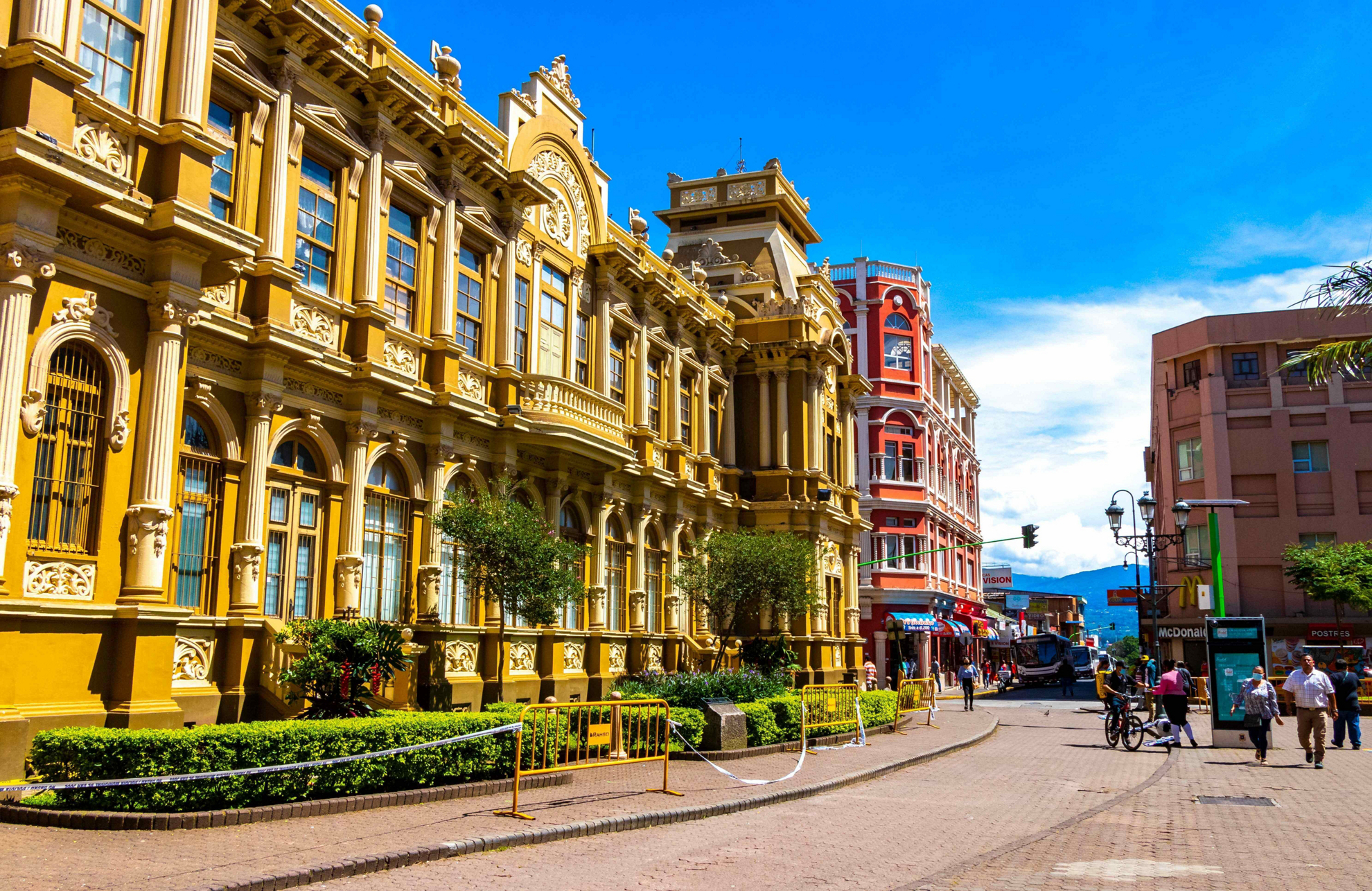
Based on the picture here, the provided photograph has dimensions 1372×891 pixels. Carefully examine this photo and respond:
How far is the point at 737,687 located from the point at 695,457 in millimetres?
12574

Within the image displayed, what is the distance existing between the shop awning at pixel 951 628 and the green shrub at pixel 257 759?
4255cm

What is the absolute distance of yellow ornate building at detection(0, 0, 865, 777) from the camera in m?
12.5

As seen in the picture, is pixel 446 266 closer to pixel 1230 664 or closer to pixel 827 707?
pixel 827 707

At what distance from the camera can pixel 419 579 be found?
20094mm

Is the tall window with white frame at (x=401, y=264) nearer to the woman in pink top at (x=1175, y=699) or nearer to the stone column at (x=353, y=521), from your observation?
the stone column at (x=353, y=521)

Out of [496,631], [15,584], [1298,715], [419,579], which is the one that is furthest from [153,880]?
[1298,715]

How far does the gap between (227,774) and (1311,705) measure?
1767cm

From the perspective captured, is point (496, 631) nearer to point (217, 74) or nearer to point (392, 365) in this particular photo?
point (392, 365)

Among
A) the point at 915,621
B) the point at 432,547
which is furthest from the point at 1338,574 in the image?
the point at 432,547

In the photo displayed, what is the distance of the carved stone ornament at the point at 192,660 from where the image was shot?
15086 mm

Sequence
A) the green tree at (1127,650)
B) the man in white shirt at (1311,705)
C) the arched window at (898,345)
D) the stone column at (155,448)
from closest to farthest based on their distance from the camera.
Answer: the stone column at (155,448) < the man in white shirt at (1311,705) < the arched window at (898,345) < the green tree at (1127,650)

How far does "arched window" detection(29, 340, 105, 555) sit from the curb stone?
238 inches

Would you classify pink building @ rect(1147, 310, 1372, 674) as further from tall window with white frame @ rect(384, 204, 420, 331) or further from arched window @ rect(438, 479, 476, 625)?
tall window with white frame @ rect(384, 204, 420, 331)

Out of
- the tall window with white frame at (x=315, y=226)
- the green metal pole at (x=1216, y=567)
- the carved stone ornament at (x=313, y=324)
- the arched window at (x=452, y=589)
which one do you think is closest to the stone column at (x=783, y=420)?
the green metal pole at (x=1216, y=567)
